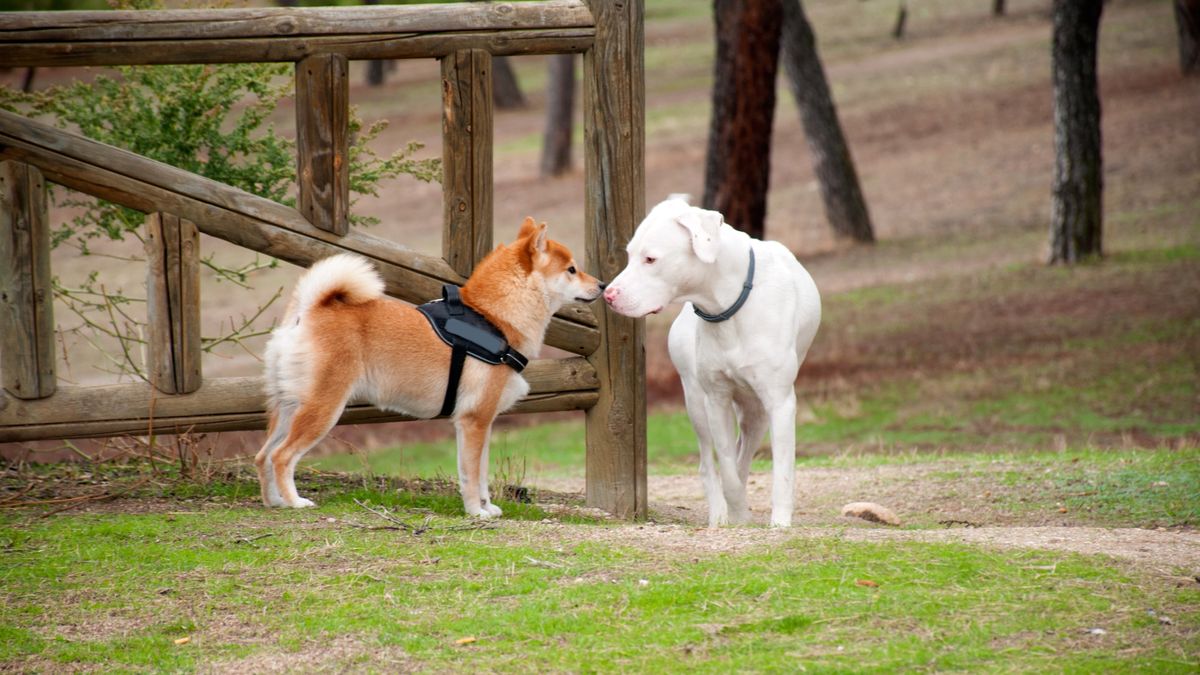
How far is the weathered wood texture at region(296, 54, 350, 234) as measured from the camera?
7109 millimetres

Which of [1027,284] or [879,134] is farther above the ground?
[879,134]

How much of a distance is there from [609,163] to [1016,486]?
144 inches

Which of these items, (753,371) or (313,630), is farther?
(753,371)

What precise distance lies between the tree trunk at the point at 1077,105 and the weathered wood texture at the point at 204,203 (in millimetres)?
13509

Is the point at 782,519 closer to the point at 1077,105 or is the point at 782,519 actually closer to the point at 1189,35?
the point at 1077,105

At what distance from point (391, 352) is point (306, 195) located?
40.8 inches

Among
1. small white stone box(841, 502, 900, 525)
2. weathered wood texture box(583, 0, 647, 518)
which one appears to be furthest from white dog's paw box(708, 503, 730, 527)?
small white stone box(841, 502, 900, 525)

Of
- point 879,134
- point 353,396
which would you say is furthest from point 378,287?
point 879,134

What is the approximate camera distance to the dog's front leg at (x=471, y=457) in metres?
7.12

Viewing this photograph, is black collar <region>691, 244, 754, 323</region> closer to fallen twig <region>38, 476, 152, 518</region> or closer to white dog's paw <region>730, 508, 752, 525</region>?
white dog's paw <region>730, 508, 752, 525</region>

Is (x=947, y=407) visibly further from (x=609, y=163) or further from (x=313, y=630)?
(x=313, y=630)

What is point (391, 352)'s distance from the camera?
6.91 metres

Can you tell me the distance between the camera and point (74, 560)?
5953 millimetres

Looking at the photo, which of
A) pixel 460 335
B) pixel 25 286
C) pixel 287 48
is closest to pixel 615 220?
pixel 460 335
